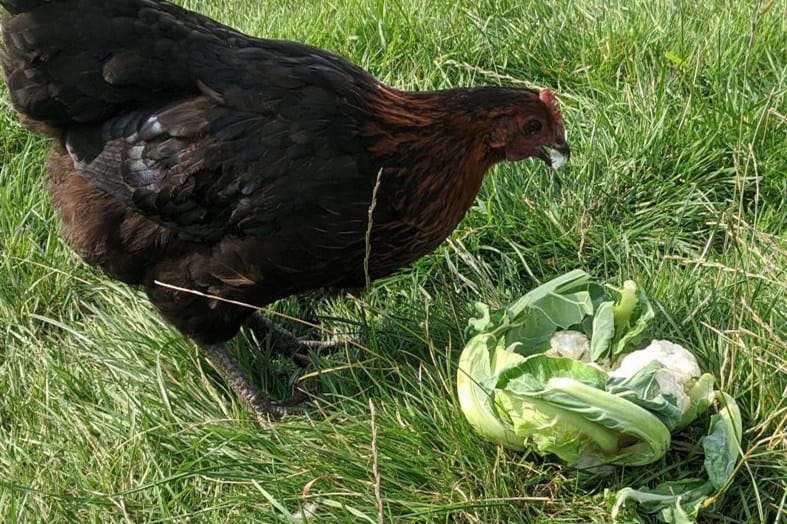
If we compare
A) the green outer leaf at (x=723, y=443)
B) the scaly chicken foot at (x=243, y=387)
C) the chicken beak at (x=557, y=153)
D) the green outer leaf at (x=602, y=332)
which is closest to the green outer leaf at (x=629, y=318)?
the green outer leaf at (x=602, y=332)

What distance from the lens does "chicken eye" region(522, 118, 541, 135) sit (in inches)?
129

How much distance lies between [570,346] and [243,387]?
1217 mm

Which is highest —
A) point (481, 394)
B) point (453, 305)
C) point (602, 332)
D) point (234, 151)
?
point (234, 151)

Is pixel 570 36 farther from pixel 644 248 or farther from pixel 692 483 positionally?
pixel 692 483

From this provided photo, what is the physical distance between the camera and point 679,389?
266 cm

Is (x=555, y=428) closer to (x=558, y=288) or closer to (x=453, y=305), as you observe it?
(x=558, y=288)

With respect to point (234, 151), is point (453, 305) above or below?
below

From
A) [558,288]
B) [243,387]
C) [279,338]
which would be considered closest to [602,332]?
[558,288]

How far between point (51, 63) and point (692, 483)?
2.51 meters

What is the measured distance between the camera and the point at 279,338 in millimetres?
3799

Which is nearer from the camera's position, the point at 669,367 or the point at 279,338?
the point at 669,367

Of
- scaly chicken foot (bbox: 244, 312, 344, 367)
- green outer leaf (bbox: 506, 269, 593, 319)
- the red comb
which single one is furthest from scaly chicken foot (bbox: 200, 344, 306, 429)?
the red comb

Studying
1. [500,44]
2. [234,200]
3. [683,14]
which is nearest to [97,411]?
[234,200]

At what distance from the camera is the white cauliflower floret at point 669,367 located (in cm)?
264
